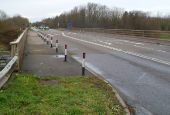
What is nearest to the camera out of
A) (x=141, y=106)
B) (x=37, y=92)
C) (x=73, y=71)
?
(x=141, y=106)

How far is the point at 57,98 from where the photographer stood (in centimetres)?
861

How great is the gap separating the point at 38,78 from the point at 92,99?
3700 millimetres

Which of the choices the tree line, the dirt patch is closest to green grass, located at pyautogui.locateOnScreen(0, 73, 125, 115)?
the dirt patch

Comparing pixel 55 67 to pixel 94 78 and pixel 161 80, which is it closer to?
pixel 94 78

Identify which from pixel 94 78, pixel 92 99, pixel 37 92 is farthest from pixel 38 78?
→ pixel 92 99

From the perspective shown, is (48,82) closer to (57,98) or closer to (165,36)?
(57,98)

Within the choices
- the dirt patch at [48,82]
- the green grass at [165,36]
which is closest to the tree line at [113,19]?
the green grass at [165,36]

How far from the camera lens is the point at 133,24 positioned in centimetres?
7350

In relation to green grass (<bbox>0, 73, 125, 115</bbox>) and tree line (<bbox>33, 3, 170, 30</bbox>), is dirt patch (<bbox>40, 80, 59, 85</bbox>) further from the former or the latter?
tree line (<bbox>33, 3, 170, 30</bbox>)

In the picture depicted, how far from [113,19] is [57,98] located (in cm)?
8812

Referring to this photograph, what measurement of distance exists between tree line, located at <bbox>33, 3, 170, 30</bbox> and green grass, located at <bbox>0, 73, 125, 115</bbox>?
5350 cm

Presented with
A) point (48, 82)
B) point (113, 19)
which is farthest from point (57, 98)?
point (113, 19)

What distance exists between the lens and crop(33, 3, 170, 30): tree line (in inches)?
2741

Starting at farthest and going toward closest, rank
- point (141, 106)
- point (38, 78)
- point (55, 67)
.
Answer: point (55, 67) < point (38, 78) < point (141, 106)
